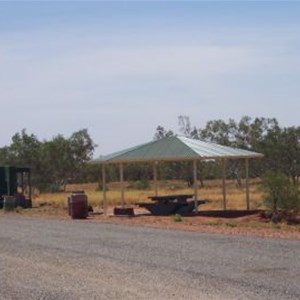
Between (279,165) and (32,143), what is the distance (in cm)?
2874

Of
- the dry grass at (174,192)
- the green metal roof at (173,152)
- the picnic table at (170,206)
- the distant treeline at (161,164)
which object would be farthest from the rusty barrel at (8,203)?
the distant treeline at (161,164)

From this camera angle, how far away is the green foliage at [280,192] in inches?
1051

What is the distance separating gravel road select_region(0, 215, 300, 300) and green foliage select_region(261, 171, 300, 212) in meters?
7.76

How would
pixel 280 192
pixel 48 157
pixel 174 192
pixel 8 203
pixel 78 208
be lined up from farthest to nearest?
pixel 48 157, pixel 174 192, pixel 8 203, pixel 78 208, pixel 280 192

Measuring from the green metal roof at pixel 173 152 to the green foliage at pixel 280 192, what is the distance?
2.79m

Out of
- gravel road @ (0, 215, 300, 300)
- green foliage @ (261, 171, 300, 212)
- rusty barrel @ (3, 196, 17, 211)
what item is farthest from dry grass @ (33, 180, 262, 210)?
gravel road @ (0, 215, 300, 300)

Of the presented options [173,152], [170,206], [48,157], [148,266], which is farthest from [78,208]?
[48,157]

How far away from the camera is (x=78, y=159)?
277 ft

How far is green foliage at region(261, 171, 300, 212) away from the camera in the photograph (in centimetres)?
2670

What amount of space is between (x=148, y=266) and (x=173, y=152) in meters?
17.8

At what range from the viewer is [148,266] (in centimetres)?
1298

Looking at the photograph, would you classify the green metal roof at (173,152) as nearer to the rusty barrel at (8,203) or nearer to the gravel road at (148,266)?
the rusty barrel at (8,203)

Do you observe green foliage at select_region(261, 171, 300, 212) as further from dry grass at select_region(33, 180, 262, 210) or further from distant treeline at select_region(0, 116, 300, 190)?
distant treeline at select_region(0, 116, 300, 190)

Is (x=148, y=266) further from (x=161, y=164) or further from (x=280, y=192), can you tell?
(x=161, y=164)
